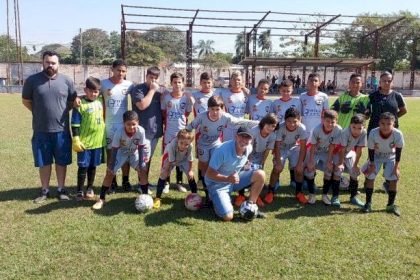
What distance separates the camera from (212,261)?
4152 mm

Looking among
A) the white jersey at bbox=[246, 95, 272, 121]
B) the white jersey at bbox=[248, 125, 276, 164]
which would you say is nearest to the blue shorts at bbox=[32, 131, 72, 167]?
the white jersey at bbox=[248, 125, 276, 164]

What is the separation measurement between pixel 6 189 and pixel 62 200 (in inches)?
45.7

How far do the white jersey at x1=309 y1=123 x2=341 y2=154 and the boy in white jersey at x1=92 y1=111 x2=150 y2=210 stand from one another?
2351 millimetres

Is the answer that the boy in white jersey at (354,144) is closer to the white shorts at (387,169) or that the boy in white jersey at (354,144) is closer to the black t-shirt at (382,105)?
the white shorts at (387,169)

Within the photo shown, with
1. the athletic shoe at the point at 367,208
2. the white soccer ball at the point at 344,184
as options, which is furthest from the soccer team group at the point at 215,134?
the white soccer ball at the point at 344,184

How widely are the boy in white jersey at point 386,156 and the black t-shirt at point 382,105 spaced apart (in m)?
0.77

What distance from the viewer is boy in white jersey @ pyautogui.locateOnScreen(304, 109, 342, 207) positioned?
A: 606 centimetres

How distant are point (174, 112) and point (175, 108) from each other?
61mm

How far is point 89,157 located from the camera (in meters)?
6.09

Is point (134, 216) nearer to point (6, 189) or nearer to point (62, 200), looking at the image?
point (62, 200)

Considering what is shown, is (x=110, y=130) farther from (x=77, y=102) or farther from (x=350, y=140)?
(x=350, y=140)

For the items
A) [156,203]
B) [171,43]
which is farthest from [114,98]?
[171,43]

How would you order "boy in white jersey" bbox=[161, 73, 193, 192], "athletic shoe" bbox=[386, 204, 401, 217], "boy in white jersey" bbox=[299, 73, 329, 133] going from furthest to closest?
"boy in white jersey" bbox=[299, 73, 329, 133], "boy in white jersey" bbox=[161, 73, 193, 192], "athletic shoe" bbox=[386, 204, 401, 217]

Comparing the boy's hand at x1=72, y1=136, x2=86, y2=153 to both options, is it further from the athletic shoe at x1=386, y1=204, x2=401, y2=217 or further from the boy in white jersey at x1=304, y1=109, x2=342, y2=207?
the athletic shoe at x1=386, y1=204, x2=401, y2=217
